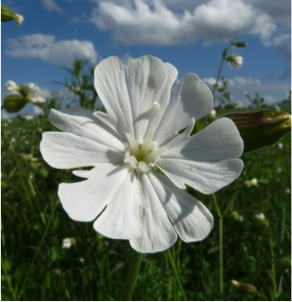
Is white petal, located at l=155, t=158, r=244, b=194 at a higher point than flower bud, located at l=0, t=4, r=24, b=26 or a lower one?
lower

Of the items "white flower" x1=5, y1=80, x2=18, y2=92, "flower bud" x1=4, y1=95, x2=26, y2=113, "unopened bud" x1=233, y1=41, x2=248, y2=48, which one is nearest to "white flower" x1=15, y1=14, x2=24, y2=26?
"white flower" x1=5, y1=80, x2=18, y2=92

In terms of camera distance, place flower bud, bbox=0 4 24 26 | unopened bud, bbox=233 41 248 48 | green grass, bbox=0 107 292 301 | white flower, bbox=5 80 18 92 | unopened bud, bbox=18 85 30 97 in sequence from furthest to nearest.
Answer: unopened bud, bbox=233 41 248 48 < white flower, bbox=5 80 18 92 < unopened bud, bbox=18 85 30 97 < flower bud, bbox=0 4 24 26 < green grass, bbox=0 107 292 301

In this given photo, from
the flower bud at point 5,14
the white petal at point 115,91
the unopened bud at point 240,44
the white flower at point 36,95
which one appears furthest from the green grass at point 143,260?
the unopened bud at point 240,44

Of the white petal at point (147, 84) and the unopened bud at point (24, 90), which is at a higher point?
the unopened bud at point (24, 90)

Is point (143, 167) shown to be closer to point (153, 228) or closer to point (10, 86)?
point (153, 228)

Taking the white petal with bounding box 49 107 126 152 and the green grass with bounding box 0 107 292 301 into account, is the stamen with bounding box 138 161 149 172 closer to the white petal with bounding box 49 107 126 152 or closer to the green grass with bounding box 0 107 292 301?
the white petal with bounding box 49 107 126 152

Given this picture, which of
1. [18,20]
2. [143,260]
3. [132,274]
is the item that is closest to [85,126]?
[132,274]

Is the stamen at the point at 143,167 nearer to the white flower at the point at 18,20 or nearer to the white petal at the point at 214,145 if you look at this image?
the white petal at the point at 214,145
